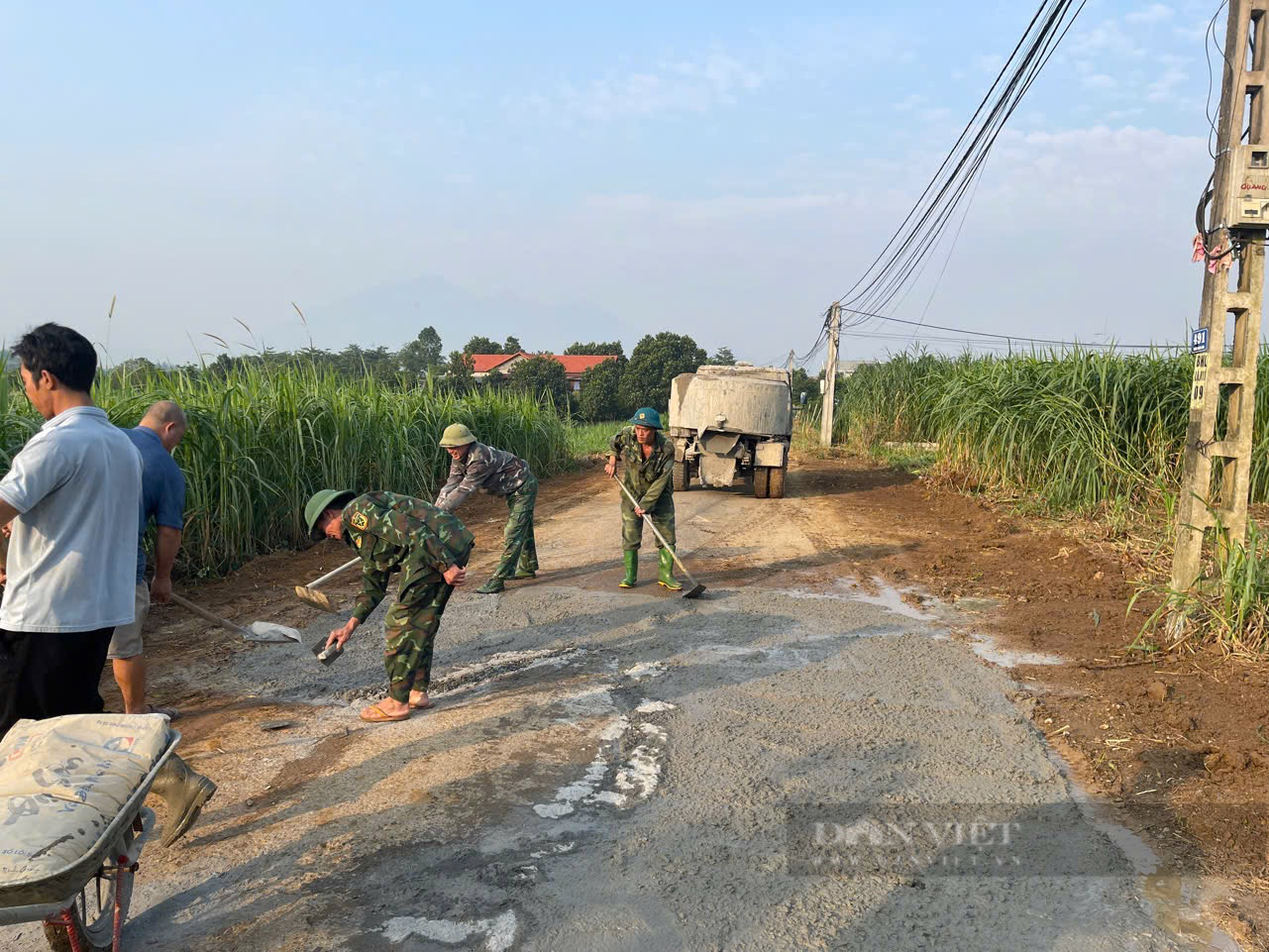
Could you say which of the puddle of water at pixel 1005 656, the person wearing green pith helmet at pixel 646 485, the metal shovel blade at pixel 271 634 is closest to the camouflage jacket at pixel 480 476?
the person wearing green pith helmet at pixel 646 485

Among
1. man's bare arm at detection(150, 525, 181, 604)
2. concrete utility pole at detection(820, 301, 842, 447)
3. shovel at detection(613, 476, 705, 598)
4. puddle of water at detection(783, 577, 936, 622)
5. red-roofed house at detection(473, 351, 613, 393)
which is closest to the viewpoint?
man's bare arm at detection(150, 525, 181, 604)

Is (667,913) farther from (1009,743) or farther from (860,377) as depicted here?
(860,377)

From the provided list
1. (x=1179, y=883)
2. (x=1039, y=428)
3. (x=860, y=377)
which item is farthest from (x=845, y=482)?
(x=1179, y=883)

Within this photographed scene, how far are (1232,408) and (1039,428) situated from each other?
5156mm

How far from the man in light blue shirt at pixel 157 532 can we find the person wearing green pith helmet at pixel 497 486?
2.80m

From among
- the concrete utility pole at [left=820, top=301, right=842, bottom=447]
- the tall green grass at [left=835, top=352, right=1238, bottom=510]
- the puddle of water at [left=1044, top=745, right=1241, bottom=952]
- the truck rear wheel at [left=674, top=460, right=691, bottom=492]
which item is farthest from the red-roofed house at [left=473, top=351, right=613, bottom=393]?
the puddle of water at [left=1044, top=745, right=1241, bottom=952]

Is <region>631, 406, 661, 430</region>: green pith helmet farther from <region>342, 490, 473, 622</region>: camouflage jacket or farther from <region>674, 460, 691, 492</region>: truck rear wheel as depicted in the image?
<region>674, 460, 691, 492</region>: truck rear wheel

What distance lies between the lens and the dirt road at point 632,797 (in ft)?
9.39

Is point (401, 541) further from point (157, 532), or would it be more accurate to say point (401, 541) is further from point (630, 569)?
point (630, 569)

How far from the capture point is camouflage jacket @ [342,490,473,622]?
14.8ft

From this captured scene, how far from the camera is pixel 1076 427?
10.3 metres

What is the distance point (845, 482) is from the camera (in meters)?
15.7

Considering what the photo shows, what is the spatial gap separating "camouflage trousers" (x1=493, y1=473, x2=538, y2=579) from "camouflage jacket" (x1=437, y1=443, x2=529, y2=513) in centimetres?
9

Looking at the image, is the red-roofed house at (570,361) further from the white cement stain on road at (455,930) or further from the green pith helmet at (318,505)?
the white cement stain on road at (455,930)
